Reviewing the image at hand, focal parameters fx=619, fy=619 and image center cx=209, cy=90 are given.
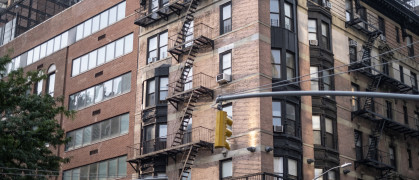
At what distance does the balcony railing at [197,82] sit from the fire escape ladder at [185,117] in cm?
75

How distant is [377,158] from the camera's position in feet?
140

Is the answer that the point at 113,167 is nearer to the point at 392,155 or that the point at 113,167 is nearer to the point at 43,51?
the point at 43,51

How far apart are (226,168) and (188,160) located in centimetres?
281

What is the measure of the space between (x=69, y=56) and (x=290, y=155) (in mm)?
24342

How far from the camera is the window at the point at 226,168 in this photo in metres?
35.8

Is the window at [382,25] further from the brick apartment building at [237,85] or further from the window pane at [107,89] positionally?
the window pane at [107,89]

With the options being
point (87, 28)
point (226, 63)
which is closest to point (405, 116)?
point (226, 63)

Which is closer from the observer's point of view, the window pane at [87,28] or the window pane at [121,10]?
the window pane at [121,10]

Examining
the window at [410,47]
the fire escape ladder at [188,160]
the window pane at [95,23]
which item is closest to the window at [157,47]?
the window pane at [95,23]

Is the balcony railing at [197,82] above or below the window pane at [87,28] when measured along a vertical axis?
below

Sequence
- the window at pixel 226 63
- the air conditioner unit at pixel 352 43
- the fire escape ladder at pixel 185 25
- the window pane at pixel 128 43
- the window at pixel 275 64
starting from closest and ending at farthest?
the window at pixel 275 64
the window at pixel 226 63
the fire escape ladder at pixel 185 25
the air conditioner unit at pixel 352 43
the window pane at pixel 128 43

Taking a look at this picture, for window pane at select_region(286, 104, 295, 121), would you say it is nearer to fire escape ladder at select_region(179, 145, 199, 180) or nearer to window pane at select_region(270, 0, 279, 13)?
fire escape ladder at select_region(179, 145, 199, 180)

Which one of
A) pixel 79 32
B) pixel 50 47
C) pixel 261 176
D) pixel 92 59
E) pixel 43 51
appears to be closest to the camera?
pixel 261 176

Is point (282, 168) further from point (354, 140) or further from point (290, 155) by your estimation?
point (354, 140)
